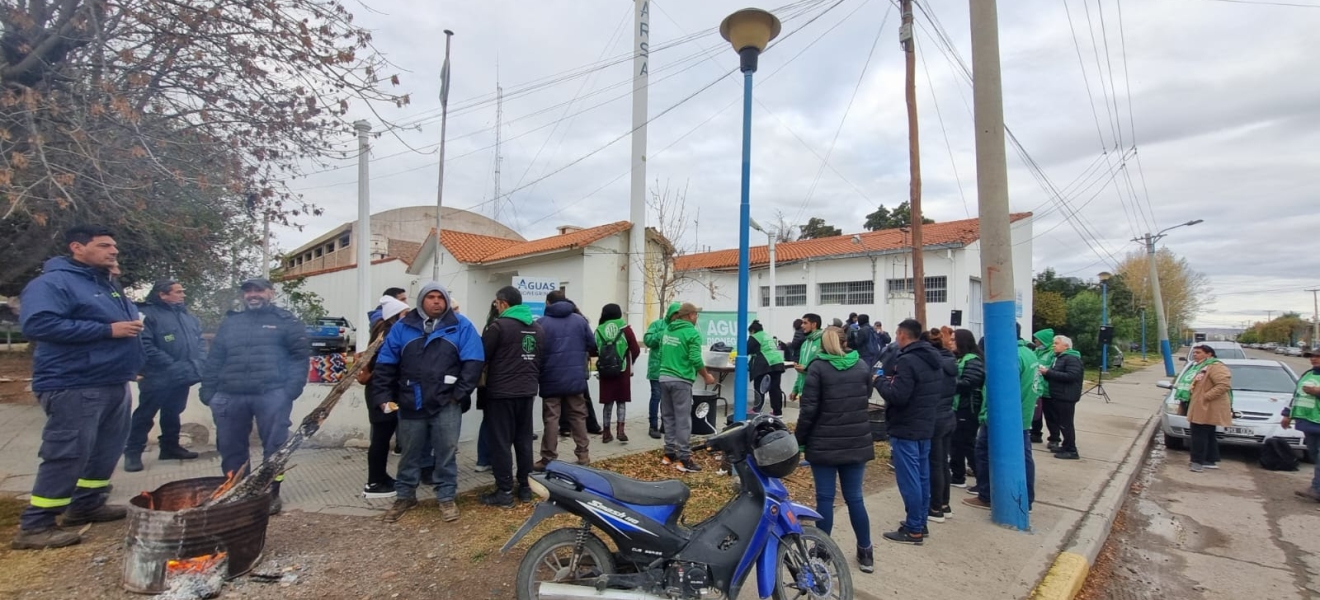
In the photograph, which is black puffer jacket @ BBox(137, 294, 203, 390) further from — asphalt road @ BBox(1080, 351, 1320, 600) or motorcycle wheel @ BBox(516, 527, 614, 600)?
asphalt road @ BBox(1080, 351, 1320, 600)

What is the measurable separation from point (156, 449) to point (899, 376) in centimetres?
745

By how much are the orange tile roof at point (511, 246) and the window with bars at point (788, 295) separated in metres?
9.96

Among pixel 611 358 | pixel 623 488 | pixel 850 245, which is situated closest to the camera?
pixel 623 488

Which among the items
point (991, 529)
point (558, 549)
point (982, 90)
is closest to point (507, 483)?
point (558, 549)

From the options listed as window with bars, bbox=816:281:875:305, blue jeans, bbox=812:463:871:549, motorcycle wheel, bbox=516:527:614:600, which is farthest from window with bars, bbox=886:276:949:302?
motorcycle wheel, bbox=516:527:614:600

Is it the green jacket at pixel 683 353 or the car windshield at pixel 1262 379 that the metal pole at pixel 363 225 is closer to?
the green jacket at pixel 683 353

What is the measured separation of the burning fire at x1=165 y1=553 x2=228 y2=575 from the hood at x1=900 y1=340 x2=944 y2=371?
4.54m

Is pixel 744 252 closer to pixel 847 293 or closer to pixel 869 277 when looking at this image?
pixel 869 277

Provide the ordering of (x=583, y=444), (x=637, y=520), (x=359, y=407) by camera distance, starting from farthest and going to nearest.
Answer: (x=359, y=407)
(x=583, y=444)
(x=637, y=520)

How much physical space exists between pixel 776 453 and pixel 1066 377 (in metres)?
6.30

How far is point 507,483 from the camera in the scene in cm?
487

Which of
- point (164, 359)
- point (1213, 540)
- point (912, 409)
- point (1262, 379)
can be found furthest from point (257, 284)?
point (1262, 379)

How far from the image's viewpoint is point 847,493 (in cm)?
392

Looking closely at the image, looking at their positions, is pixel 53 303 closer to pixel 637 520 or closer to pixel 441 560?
pixel 441 560
